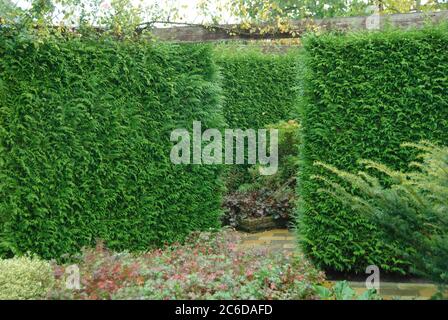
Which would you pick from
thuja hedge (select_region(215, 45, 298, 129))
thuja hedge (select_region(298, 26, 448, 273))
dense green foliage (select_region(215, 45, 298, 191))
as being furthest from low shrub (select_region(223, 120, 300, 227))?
thuja hedge (select_region(298, 26, 448, 273))

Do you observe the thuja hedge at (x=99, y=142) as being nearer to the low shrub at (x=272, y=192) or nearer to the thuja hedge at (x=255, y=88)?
the low shrub at (x=272, y=192)

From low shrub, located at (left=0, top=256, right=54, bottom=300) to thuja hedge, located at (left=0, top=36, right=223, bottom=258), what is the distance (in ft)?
3.02

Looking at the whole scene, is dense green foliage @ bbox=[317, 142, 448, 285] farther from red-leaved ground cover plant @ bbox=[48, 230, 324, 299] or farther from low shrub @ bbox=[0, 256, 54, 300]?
low shrub @ bbox=[0, 256, 54, 300]

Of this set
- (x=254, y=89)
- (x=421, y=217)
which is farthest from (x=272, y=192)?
(x=421, y=217)

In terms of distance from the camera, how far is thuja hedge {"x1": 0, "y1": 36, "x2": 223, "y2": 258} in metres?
5.92

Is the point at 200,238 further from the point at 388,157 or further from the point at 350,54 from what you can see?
the point at 350,54

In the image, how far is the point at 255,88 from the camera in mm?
12008

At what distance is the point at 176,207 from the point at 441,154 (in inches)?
147

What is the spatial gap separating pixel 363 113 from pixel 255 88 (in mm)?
5651

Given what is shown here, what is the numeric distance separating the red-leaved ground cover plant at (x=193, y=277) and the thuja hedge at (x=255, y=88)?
5864 millimetres

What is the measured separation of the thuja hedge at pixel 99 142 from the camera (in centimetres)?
592

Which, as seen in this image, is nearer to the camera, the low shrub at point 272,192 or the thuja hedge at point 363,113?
the thuja hedge at point 363,113

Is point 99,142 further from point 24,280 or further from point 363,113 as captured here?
point 363,113

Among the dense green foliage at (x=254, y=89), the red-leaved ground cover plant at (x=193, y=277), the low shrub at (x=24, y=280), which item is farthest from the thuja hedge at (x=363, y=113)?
the dense green foliage at (x=254, y=89)
